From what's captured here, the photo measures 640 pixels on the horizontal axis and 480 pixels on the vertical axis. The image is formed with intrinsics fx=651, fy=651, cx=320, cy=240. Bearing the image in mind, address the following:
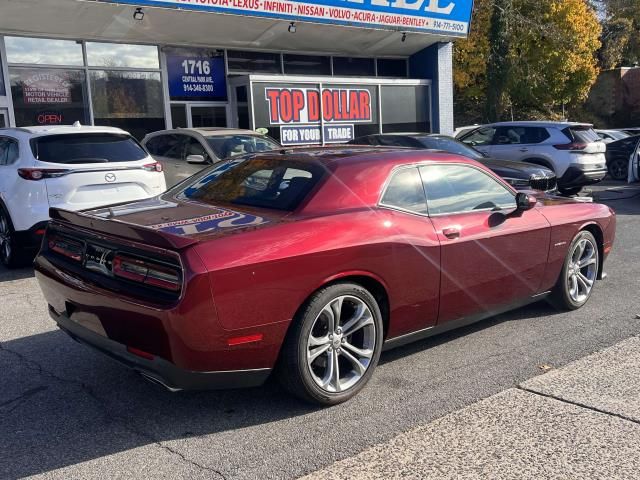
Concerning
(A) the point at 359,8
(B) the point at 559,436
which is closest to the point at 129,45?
(A) the point at 359,8

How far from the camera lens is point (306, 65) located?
702 inches

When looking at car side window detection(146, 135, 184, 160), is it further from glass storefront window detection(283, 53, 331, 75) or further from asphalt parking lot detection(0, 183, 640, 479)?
glass storefront window detection(283, 53, 331, 75)

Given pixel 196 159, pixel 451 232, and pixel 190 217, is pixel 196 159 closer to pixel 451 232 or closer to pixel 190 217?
pixel 190 217

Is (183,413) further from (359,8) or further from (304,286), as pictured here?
(359,8)

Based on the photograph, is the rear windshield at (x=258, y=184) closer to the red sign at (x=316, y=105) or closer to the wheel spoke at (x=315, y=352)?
the wheel spoke at (x=315, y=352)

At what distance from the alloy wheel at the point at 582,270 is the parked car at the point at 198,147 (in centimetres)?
500

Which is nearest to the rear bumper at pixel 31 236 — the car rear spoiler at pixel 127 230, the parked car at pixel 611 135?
the car rear spoiler at pixel 127 230

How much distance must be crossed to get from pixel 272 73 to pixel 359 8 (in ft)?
9.33

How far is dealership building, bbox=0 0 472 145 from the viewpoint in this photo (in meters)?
13.0

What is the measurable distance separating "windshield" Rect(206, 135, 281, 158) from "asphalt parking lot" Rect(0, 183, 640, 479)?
4554 millimetres

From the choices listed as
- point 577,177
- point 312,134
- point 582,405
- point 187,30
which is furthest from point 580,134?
point 582,405

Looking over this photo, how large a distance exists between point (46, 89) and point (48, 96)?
145 millimetres

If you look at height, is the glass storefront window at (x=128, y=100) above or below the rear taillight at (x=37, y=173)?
above

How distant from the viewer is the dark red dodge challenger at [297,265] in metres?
3.36
